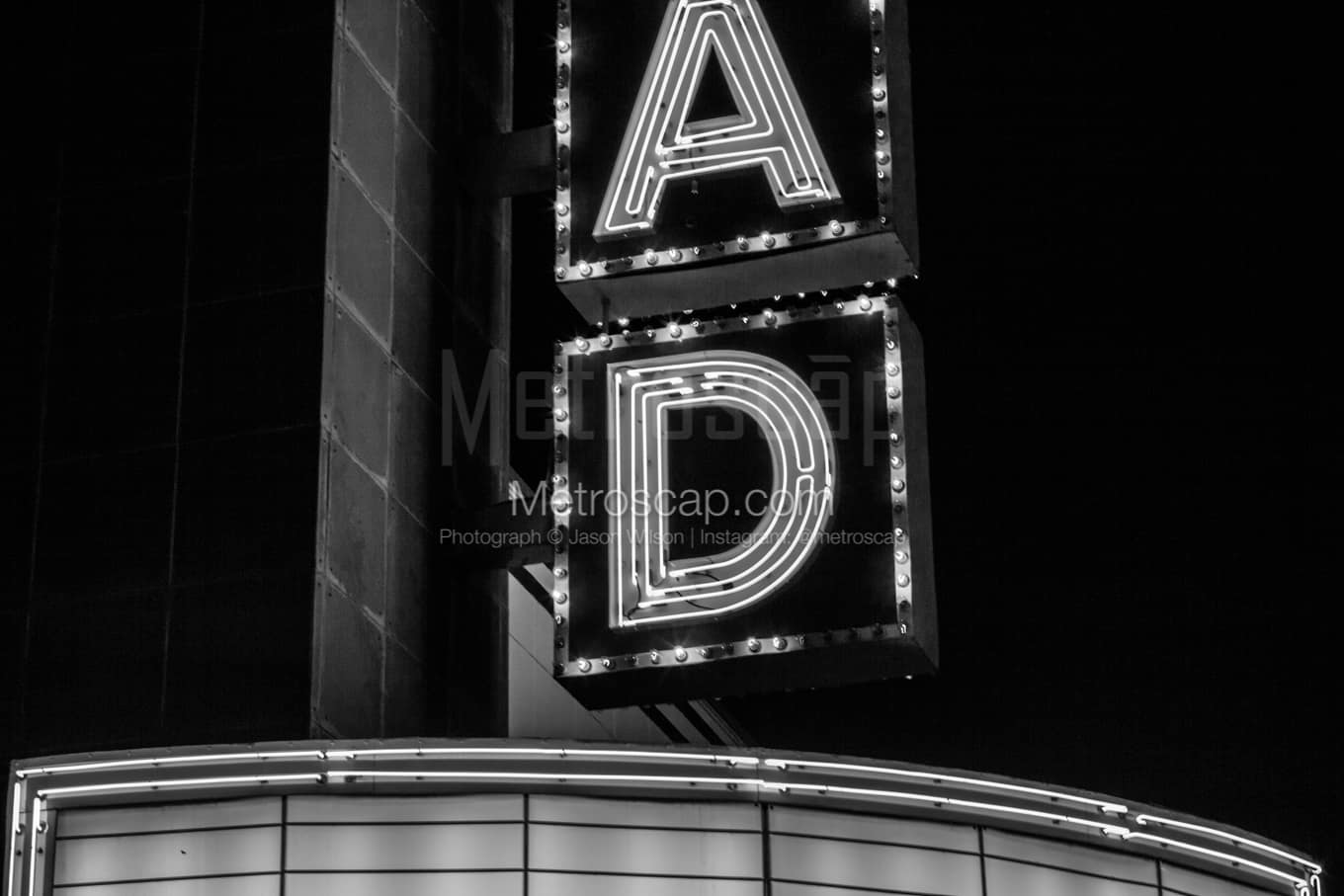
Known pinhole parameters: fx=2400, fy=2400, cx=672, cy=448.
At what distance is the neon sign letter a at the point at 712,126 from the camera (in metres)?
19.1

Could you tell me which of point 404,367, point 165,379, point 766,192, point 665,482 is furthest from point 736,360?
point 165,379

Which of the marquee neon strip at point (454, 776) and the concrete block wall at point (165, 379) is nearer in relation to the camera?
the marquee neon strip at point (454, 776)

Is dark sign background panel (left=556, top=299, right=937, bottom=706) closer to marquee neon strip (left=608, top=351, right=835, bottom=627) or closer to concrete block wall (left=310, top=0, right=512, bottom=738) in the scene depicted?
marquee neon strip (left=608, top=351, right=835, bottom=627)

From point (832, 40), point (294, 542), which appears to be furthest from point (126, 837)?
point (832, 40)

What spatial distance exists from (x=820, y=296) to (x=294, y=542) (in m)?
6.31

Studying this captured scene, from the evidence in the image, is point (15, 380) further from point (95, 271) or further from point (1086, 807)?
point (1086, 807)

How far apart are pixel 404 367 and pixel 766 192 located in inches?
132

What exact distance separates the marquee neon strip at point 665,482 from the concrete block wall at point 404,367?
1920 mm

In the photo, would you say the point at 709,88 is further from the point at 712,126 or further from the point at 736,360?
the point at 736,360

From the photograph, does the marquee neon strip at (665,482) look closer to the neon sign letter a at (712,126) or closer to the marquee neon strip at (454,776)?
the neon sign letter a at (712,126)

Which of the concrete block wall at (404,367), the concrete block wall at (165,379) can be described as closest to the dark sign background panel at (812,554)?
the concrete block wall at (404,367)

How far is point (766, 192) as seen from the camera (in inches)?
752

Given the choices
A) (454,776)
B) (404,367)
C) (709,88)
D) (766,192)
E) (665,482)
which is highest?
(709,88)

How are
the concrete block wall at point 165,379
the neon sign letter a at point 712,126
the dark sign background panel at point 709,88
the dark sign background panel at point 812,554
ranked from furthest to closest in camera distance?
the neon sign letter a at point 712,126 < the dark sign background panel at point 709,88 < the concrete block wall at point 165,379 < the dark sign background panel at point 812,554
